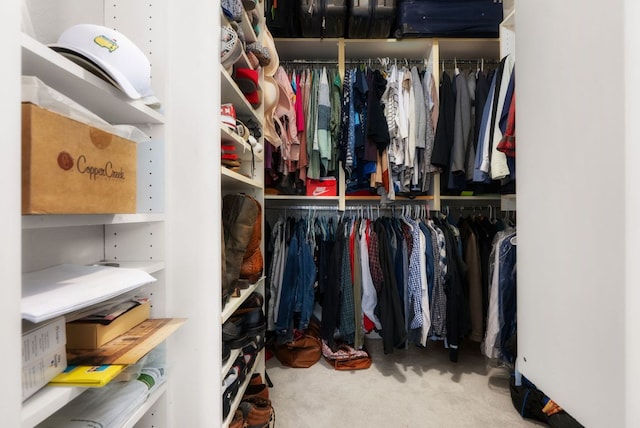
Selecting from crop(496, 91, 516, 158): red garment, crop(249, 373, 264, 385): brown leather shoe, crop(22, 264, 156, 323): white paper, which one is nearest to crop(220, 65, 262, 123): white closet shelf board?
crop(22, 264, 156, 323): white paper

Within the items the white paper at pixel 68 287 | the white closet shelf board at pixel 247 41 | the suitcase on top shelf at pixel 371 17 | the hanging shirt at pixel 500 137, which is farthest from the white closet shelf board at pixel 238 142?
the hanging shirt at pixel 500 137

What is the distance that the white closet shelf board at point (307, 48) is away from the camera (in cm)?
210

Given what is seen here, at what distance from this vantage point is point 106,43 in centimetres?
59

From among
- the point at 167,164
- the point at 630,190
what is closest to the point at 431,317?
the point at 630,190

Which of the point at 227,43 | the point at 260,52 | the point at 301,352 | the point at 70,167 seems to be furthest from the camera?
the point at 301,352

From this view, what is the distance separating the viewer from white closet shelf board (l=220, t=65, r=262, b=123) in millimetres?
1072

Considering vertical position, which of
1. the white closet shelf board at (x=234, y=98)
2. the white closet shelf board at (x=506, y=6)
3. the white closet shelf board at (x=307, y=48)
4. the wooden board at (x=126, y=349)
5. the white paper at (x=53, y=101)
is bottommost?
the wooden board at (x=126, y=349)

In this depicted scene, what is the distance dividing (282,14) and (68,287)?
2.06 m

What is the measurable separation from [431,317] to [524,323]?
1152 mm

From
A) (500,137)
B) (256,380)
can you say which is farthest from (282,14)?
(256,380)

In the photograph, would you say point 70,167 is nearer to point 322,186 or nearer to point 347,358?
point 322,186

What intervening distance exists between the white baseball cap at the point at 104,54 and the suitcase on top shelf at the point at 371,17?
171 cm

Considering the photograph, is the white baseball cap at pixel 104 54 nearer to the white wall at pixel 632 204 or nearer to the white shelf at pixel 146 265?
the white shelf at pixel 146 265

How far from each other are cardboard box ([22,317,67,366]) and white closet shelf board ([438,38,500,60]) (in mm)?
2496
